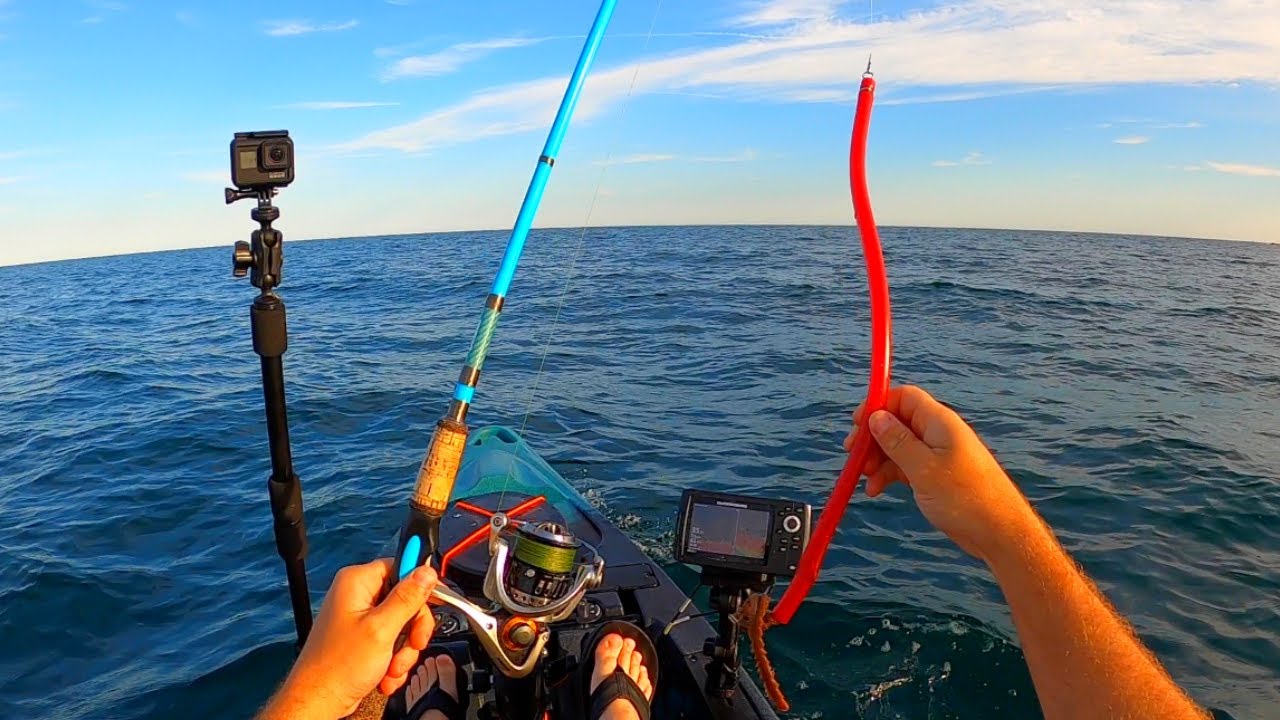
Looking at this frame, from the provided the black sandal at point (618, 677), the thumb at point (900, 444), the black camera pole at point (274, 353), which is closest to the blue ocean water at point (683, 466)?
the black sandal at point (618, 677)

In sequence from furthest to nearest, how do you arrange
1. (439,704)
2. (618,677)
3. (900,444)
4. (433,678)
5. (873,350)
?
(433,678) → (439,704) → (618,677) → (873,350) → (900,444)

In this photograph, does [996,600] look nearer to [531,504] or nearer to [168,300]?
[531,504]

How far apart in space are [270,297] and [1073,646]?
2.34 m

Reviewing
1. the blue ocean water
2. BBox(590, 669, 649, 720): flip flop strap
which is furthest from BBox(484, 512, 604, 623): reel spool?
the blue ocean water

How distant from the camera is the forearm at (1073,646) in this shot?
4.45 feet

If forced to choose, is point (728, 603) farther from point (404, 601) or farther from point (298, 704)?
point (298, 704)

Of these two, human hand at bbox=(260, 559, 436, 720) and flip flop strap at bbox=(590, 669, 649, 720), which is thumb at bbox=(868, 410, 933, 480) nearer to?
human hand at bbox=(260, 559, 436, 720)

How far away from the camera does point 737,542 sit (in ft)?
9.23

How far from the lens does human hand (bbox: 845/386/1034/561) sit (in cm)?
156

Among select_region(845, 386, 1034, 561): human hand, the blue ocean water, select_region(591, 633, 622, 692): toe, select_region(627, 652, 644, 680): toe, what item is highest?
select_region(845, 386, 1034, 561): human hand

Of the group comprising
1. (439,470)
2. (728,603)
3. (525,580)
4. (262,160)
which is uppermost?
(262,160)

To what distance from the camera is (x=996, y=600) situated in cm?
547

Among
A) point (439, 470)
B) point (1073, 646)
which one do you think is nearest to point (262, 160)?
point (439, 470)

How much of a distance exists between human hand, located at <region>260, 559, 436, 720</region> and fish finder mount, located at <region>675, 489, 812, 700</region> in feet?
3.90
